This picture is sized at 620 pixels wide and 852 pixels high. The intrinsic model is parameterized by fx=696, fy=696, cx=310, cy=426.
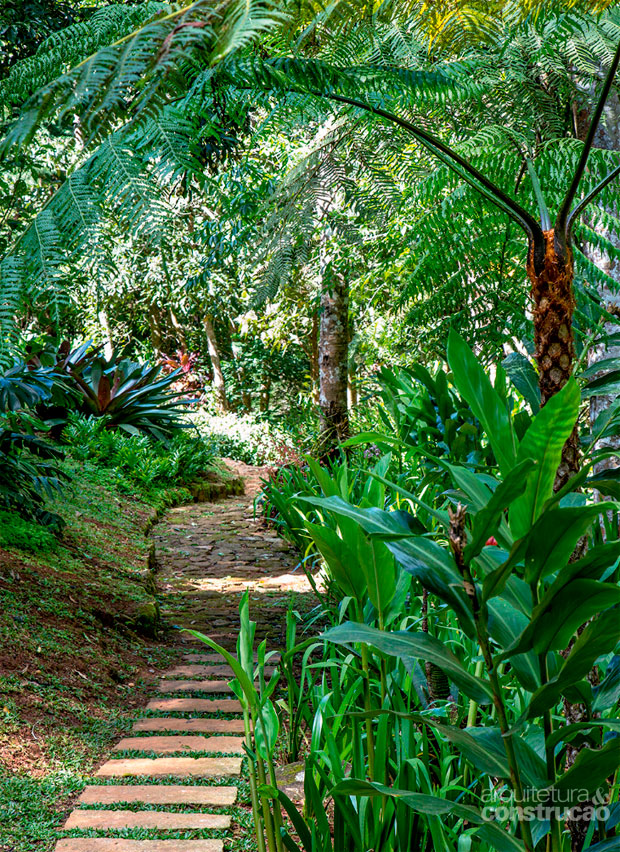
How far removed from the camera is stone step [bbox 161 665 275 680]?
3.26 meters

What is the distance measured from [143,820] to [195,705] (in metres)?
0.92

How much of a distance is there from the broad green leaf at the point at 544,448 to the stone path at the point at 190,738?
140 centimetres

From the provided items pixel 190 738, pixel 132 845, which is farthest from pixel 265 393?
pixel 132 845

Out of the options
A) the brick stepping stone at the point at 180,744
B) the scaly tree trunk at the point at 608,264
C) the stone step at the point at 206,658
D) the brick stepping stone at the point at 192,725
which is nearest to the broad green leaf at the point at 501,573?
the brick stepping stone at the point at 180,744

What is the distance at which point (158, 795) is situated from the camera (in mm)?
2107

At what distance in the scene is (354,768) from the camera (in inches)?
63.6

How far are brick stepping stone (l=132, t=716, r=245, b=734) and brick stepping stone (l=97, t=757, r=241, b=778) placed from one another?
25 cm

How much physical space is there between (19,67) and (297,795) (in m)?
1.98

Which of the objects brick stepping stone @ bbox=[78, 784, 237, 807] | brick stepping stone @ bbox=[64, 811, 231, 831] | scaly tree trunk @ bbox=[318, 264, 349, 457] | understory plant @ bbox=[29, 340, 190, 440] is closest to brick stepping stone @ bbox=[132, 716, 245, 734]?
brick stepping stone @ bbox=[78, 784, 237, 807]

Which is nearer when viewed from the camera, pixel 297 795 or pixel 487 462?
pixel 297 795

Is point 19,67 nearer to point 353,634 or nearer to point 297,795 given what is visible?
point 353,634

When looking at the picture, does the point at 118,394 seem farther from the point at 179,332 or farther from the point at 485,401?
the point at 485,401

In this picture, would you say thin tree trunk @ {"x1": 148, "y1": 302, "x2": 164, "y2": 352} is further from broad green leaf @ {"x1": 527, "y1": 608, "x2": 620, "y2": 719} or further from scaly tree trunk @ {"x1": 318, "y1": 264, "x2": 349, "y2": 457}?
broad green leaf @ {"x1": 527, "y1": 608, "x2": 620, "y2": 719}

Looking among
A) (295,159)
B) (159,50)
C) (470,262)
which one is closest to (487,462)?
(470,262)
